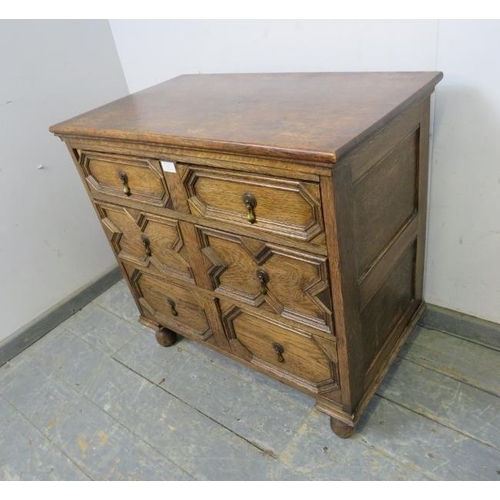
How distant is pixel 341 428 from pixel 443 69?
961mm

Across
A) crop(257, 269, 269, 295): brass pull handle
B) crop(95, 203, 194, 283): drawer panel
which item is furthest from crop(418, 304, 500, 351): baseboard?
crop(95, 203, 194, 283): drawer panel

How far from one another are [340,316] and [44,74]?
139cm

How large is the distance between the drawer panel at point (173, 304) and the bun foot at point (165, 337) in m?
0.06

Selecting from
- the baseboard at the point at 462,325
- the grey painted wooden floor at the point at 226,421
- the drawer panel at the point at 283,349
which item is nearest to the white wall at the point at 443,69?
the baseboard at the point at 462,325

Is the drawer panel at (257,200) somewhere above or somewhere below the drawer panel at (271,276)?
above

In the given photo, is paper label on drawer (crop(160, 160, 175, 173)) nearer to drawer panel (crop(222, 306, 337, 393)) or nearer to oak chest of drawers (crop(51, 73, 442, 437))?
oak chest of drawers (crop(51, 73, 442, 437))

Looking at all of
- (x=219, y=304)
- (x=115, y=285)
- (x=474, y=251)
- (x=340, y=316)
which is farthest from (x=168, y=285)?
(x=474, y=251)

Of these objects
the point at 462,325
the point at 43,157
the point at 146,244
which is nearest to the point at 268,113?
the point at 146,244

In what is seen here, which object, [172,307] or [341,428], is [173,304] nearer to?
[172,307]

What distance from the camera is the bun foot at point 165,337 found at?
1537 mm

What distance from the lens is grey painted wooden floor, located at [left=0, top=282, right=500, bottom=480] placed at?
1.10 metres

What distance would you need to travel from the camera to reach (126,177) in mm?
1123

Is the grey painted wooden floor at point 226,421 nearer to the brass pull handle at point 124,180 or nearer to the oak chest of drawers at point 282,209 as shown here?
the oak chest of drawers at point 282,209
